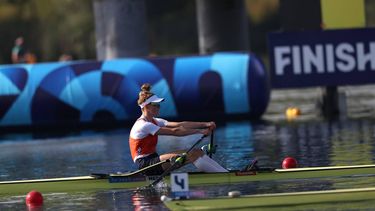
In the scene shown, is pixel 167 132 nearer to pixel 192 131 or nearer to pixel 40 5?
pixel 192 131

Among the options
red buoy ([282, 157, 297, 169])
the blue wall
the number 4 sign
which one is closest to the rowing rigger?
red buoy ([282, 157, 297, 169])

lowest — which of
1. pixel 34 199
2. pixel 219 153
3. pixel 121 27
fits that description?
pixel 219 153

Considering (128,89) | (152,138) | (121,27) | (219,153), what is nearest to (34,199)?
(152,138)

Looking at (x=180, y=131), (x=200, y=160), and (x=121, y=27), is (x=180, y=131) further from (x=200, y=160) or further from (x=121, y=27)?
(x=121, y=27)

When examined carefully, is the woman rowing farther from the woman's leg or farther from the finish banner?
A: the finish banner

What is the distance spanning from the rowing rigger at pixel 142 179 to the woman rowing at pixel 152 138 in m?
0.16

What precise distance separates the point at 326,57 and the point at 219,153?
23.0 ft

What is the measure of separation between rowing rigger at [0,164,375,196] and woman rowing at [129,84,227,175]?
0.16 metres

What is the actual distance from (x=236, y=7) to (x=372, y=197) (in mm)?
26179

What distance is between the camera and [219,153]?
1892 cm

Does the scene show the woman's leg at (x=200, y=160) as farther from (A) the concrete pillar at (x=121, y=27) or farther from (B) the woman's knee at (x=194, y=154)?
(A) the concrete pillar at (x=121, y=27)

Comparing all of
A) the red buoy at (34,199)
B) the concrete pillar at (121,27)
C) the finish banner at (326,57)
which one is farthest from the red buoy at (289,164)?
A: the concrete pillar at (121,27)

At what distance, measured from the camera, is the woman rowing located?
14.2m

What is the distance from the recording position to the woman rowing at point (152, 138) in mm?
14172
